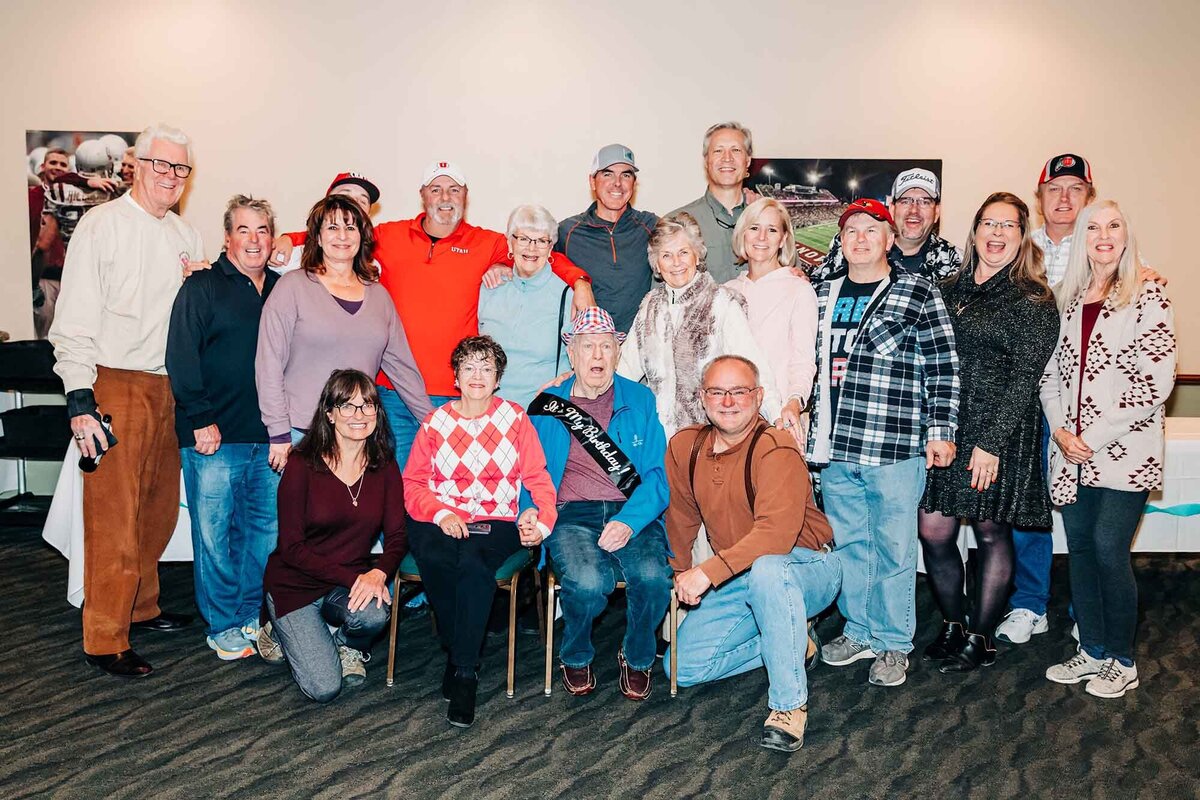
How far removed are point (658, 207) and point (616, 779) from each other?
3617mm

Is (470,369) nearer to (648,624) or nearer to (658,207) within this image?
(648,624)

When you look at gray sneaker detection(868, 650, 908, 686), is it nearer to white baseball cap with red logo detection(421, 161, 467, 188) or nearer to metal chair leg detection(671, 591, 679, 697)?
metal chair leg detection(671, 591, 679, 697)

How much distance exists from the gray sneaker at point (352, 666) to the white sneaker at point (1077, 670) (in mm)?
2349

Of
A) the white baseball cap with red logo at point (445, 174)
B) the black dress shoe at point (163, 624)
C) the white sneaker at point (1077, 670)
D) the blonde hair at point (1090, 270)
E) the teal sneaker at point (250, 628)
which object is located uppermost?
the white baseball cap with red logo at point (445, 174)

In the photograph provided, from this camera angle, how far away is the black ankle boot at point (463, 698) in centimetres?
278

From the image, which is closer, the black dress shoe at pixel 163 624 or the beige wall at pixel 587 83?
the black dress shoe at pixel 163 624

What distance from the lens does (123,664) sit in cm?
314

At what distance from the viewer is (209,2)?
523 centimetres

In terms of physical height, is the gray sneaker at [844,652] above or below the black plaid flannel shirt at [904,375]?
below

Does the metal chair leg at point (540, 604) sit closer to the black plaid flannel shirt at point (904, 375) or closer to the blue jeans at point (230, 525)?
the blue jeans at point (230, 525)

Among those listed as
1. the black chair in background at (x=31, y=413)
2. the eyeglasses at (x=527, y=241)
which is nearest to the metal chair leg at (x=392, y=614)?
the eyeglasses at (x=527, y=241)

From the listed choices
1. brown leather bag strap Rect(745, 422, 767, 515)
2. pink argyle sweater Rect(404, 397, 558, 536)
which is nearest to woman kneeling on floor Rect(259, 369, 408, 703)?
pink argyle sweater Rect(404, 397, 558, 536)

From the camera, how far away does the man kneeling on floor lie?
2707 mm

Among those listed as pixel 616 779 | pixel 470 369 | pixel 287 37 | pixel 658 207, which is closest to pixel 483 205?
pixel 658 207
